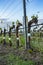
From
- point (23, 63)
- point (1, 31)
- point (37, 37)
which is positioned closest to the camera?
point (23, 63)

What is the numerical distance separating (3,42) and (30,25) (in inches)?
144

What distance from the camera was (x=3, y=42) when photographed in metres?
12.8

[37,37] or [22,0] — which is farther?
[37,37]

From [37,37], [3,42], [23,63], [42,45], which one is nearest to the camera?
[23,63]

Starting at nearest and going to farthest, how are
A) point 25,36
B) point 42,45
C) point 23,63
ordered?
point 23,63, point 42,45, point 25,36

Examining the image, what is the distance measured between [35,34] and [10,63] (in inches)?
174

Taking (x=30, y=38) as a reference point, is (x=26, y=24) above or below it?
above

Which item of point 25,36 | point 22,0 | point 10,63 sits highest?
point 22,0

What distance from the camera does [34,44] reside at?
914cm

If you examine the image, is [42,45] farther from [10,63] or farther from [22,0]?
[10,63]

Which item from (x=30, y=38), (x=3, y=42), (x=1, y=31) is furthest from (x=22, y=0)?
(x=1, y=31)

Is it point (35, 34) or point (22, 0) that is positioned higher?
point (22, 0)

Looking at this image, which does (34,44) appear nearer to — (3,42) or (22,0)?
(22,0)

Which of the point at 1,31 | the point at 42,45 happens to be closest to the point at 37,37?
the point at 42,45
